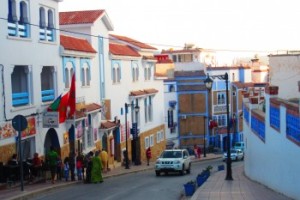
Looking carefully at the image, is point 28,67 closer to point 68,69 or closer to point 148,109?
point 68,69

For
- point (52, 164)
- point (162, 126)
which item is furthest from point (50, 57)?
point (162, 126)

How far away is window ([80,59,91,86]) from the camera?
34.4 meters

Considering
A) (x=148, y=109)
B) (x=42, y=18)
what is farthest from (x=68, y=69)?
(x=148, y=109)

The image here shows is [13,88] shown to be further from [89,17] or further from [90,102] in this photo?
[89,17]

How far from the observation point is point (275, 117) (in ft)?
64.0

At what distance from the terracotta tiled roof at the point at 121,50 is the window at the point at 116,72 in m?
0.85

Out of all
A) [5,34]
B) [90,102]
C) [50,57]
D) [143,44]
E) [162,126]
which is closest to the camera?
[5,34]

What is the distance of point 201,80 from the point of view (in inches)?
2680

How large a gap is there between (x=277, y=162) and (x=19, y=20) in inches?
500

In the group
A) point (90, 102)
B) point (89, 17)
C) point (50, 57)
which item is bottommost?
point (90, 102)

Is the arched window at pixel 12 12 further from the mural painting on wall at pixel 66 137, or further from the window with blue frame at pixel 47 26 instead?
the mural painting on wall at pixel 66 137

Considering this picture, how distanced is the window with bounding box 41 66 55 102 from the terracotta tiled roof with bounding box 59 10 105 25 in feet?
28.9

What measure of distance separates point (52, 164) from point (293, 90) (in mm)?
25783

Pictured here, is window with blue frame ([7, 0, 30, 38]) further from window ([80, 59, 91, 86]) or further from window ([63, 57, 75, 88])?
window ([80, 59, 91, 86])
